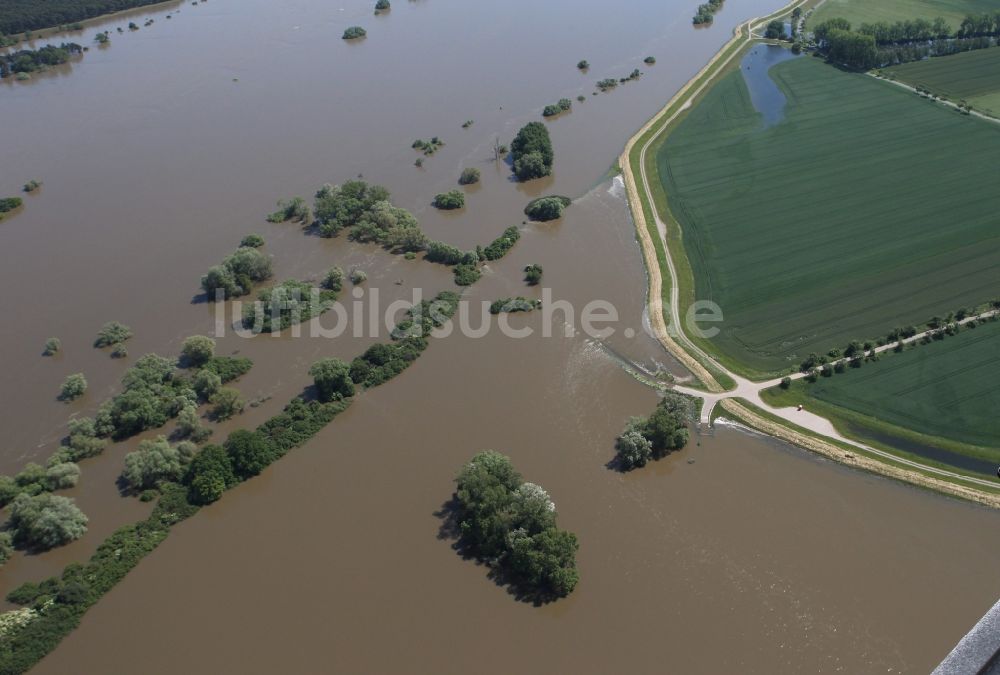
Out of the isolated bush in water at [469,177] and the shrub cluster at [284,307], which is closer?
the shrub cluster at [284,307]

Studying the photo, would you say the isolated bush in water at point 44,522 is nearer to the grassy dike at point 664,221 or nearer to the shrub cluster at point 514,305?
the shrub cluster at point 514,305

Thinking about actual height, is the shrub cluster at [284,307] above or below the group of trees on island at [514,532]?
above

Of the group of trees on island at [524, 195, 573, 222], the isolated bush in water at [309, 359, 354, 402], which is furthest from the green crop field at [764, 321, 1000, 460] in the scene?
the isolated bush in water at [309, 359, 354, 402]

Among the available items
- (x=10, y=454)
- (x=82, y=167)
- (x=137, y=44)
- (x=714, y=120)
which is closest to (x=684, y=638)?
(x=10, y=454)

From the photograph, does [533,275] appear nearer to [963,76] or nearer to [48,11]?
[963,76]

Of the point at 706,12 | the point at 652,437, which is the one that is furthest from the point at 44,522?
the point at 706,12

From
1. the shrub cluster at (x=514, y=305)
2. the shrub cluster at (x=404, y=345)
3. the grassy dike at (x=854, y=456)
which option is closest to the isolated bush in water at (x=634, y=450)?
the grassy dike at (x=854, y=456)
